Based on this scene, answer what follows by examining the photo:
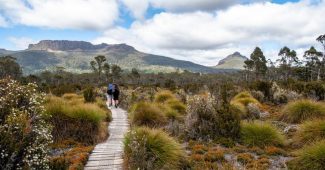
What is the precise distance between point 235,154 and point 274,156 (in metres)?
1.22

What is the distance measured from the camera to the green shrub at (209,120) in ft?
41.1

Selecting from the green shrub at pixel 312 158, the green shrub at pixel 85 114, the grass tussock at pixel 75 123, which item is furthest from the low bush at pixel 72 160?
the green shrub at pixel 312 158

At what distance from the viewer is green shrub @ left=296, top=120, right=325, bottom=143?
1071 centimetres

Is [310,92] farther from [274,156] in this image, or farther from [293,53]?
[293,53]

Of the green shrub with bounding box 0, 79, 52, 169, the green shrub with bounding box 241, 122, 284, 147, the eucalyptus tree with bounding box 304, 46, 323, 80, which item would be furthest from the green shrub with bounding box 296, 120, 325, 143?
the eucalyptus tree with bounding box 304, 46, 323, 80

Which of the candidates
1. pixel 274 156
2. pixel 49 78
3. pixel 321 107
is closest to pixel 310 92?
pixel 321 107

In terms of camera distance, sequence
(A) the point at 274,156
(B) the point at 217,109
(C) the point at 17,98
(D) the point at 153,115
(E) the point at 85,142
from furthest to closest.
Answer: (D) the point at 153,115 → (B) the point at 217,109 → (E) the point at 85,142 → (A) the point at 274,156 → (C) the point at 17,98

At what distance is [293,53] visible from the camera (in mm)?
69562

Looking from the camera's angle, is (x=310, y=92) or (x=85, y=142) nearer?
(x=85, y=142)

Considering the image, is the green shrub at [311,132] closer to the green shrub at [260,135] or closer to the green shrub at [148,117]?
the green shrub at [260,135]

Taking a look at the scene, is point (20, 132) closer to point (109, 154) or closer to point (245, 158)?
point (109, 154)

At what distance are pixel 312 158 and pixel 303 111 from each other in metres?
7.37

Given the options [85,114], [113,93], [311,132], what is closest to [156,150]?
[85,114]

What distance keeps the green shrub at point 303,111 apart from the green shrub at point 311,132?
12.9ft
